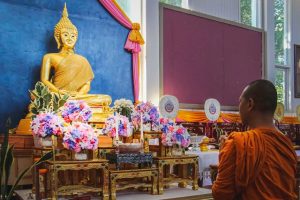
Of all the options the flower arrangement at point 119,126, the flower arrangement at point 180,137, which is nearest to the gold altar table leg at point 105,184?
the flower arrangement at point 119,126

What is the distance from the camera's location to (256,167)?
165 centimetres

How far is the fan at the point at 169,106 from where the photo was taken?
6.55 m

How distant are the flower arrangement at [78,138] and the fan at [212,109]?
435cm

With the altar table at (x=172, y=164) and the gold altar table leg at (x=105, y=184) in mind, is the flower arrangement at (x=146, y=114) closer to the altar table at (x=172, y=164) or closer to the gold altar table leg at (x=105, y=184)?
the altar table at (x=172, y=164)

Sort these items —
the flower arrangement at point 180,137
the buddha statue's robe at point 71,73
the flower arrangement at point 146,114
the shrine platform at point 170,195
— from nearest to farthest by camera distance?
the shrine platform at point 170,195 → the flower arrangement at point 180,137 → the flower arrangement at point 146,114 → the buddha statue's robe at point 71,73

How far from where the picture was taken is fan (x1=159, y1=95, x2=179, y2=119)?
21.5 feet

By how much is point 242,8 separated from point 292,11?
5.41 ft

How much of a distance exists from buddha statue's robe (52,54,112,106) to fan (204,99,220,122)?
7.27ft

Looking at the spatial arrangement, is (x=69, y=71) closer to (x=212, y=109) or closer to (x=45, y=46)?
(x=45, y=46)

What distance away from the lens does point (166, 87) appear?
7102 mm

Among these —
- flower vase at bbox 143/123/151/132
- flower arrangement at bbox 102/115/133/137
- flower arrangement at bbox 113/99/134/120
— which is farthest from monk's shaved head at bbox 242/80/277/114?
flower arrangement at bbox 113/99/134/120

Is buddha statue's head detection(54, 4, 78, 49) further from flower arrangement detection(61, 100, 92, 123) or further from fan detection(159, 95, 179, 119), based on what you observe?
flower arrangement detection(61, 100, 92, 123)

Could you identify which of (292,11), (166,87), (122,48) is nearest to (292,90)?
(292,11)

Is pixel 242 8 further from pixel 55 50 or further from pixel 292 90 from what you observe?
pixel 55 50
